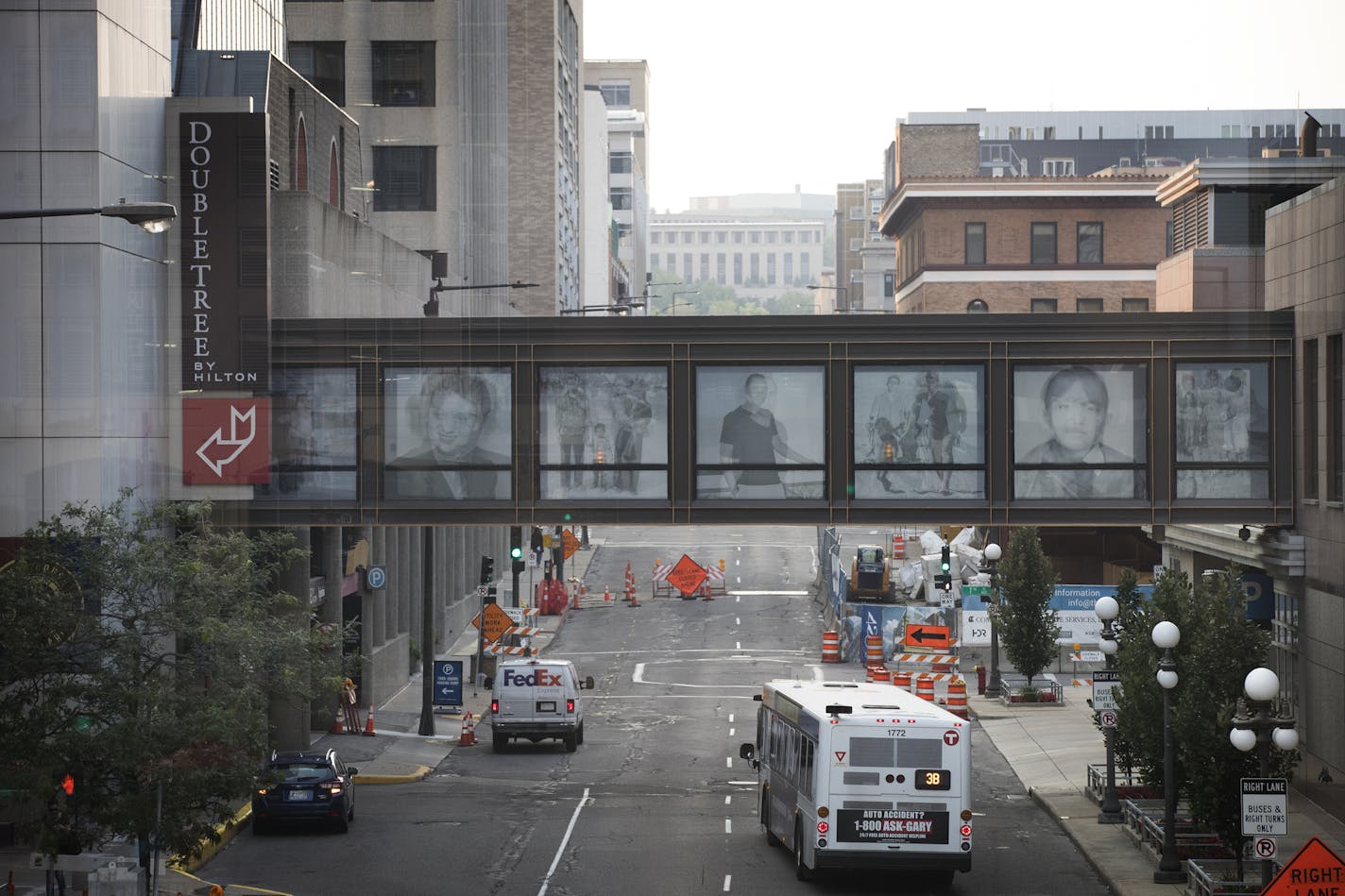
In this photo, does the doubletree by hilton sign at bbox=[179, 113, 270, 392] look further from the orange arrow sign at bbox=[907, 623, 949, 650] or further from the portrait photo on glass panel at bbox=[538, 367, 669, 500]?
the orange arrow sign at bbox=[907, 623, 949, 650]

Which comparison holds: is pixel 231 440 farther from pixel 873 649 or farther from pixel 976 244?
pixel 976 244

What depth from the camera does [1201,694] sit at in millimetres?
25531

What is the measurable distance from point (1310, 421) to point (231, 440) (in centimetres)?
1886

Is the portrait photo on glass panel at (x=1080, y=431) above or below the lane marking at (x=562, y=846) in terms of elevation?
above

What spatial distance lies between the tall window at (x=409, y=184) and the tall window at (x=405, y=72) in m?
1.98

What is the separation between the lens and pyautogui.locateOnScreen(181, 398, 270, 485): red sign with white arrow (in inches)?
1195

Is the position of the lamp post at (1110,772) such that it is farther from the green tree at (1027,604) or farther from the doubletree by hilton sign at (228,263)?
the green tree at (1027,604)

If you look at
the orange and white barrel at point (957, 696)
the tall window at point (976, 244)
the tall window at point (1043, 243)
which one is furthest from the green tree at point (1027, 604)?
the tall window at point (1043, 243)

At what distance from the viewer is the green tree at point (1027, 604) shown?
49.3m

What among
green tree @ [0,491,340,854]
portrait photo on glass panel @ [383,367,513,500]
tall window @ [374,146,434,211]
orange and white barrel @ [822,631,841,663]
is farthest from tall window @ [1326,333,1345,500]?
tall window @ [374,146,434,211]

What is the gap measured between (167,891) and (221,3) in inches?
833

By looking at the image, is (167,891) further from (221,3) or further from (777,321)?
(221,3)

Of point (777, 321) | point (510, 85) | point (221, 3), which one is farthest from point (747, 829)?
point (510, 85)

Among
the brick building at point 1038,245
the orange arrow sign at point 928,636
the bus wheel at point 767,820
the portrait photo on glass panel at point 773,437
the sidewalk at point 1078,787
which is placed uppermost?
the brick building at point 1038,245
